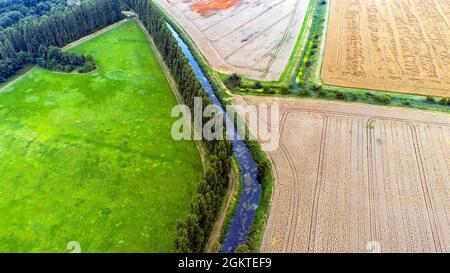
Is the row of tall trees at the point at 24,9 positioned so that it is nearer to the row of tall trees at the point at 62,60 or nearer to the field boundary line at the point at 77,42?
the field boundary line at the point at 77,42

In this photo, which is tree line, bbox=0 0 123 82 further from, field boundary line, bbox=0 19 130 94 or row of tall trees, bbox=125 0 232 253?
row of tall trees, bbox=125 0 232 253

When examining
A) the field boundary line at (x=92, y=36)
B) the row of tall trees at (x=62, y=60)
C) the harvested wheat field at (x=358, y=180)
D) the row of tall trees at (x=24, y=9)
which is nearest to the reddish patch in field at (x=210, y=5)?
the field boundary line at (x=92, y=36)

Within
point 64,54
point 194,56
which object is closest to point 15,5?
point 64,54

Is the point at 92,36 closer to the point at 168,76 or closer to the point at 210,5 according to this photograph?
the point at 168,76

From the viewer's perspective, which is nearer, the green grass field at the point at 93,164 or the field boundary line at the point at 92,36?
the green grass field at the point at 93,164

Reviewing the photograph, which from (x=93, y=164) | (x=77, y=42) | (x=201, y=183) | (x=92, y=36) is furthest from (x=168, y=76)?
(x=201, y=183)

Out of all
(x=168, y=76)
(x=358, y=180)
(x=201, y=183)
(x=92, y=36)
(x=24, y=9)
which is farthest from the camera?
(x=24, y=9)
